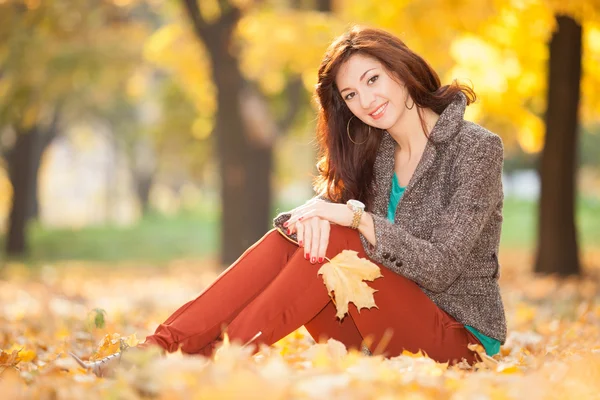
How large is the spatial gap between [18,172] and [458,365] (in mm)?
15020

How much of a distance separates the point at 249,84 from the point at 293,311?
9.13 m

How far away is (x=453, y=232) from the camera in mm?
2855

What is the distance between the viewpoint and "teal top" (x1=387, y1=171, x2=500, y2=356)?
2.97 metres

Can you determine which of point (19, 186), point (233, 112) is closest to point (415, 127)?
point (233, 112)

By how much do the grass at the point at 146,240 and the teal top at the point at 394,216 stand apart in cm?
1259

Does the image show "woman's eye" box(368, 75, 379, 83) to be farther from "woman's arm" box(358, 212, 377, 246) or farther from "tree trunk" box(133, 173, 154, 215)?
"tree trunk" box(133, 173, 154, 215)

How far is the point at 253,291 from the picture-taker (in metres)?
2.79

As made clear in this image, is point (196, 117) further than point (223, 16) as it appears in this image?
Yes

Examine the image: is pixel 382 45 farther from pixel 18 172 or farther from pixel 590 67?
pixel 18 172

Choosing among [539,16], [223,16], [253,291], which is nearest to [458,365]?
[253,291]

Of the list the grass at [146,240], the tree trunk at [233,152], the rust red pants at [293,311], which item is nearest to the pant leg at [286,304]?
the rust red pants at [293,311]

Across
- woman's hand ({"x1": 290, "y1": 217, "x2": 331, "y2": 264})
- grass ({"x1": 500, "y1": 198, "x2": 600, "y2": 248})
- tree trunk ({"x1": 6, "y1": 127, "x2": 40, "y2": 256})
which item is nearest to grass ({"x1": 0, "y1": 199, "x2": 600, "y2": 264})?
grass ({"x1": 500, "y1": 198, "x2": 600, "y2": 248})

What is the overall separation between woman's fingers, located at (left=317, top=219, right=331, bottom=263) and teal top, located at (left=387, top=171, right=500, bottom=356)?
0.51 m

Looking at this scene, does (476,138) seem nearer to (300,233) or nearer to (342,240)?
(342,240)
